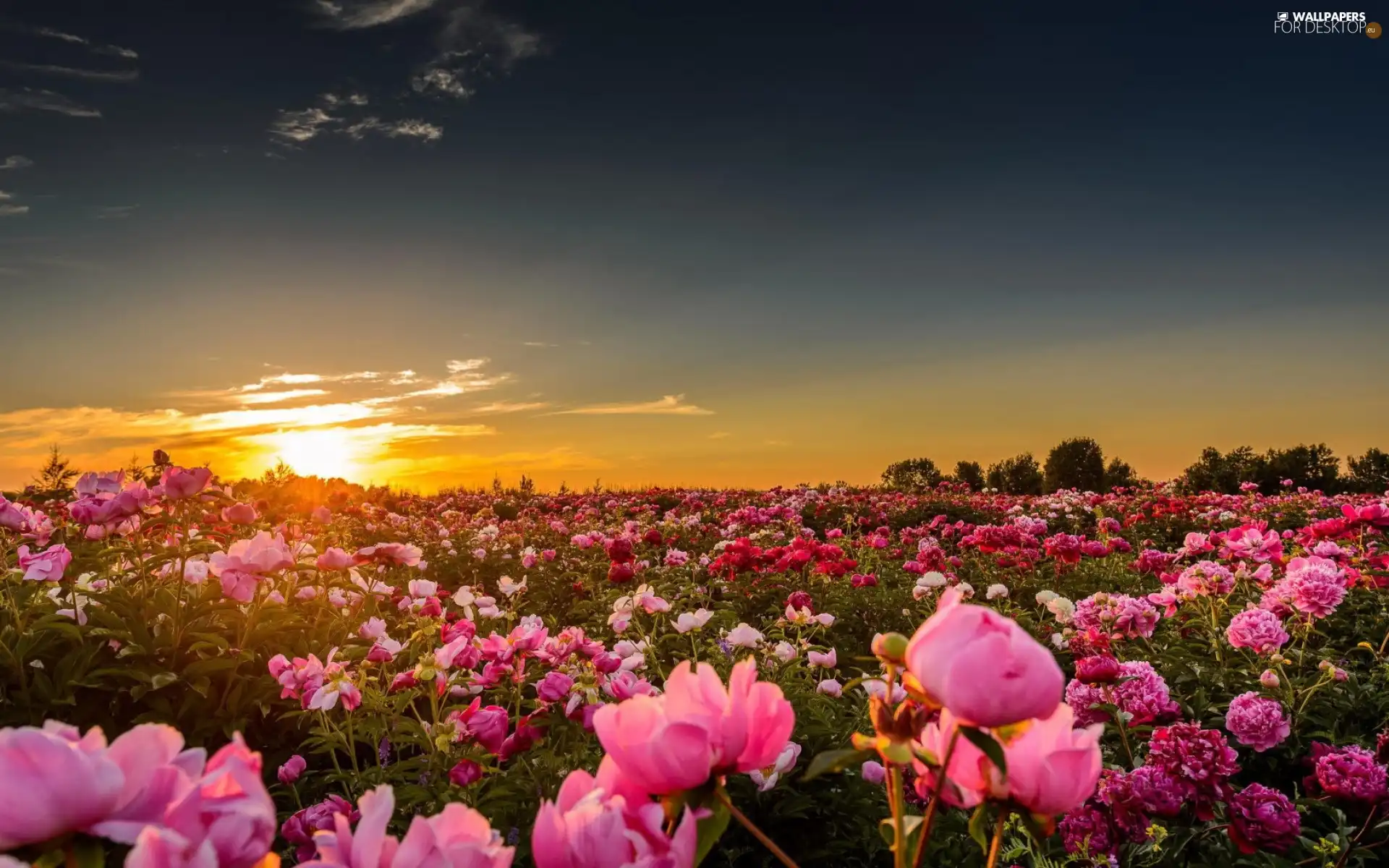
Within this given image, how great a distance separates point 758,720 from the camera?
863 mm

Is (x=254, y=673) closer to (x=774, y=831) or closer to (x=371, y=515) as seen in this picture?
(x=774, y=831)

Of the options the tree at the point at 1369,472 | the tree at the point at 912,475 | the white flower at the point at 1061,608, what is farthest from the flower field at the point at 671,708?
the tree at the point at 1369,472

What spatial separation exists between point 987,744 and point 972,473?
91.9ft

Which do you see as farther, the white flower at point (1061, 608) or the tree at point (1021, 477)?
the tree at point (1021, 477)

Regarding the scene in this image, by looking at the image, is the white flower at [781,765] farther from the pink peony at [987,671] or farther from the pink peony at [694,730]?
the pink peony at [987,671]

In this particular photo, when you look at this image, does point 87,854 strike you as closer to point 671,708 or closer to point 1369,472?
point 671,708

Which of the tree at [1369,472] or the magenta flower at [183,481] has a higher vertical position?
the magenta flower at [183,481]

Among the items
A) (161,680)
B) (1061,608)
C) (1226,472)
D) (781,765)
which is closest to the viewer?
(781,765)

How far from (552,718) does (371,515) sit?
7879 millimetres

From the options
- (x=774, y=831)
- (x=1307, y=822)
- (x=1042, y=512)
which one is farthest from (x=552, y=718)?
(x=1042, y=512)

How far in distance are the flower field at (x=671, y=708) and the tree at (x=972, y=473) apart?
19155 millimetres

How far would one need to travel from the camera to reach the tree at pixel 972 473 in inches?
1053

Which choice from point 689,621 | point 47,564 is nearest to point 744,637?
point 689,621

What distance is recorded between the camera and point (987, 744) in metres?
0.75
